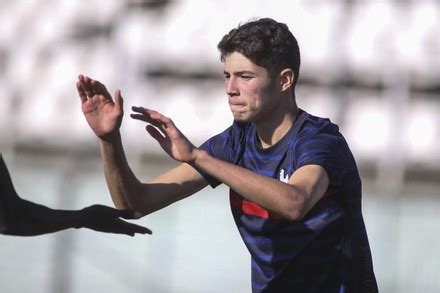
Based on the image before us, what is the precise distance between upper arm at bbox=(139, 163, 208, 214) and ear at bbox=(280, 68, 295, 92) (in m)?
0.55

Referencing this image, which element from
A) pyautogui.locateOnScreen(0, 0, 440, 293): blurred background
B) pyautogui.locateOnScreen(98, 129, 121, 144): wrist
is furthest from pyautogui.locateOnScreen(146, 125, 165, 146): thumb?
pyautogui.locateOnScreen(0, 0, 440, 293): blurred background

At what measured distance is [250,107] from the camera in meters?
4.36

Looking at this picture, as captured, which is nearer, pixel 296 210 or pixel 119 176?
pixel 296 210

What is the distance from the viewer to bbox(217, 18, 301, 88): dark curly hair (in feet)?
14.5

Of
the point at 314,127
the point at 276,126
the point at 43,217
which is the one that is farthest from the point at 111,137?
the point at 314,127

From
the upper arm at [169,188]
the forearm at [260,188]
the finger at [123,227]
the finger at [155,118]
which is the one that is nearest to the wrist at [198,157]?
the forearm at [260,188]

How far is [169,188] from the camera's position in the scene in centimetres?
476

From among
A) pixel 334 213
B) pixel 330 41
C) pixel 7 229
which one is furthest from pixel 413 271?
pixel 7 229

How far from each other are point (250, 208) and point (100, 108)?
26.1 inches

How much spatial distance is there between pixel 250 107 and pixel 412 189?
491cm

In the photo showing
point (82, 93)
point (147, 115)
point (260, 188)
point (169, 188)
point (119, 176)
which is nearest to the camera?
point (260, 188)

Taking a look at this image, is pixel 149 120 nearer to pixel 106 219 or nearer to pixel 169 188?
pixel 106 219

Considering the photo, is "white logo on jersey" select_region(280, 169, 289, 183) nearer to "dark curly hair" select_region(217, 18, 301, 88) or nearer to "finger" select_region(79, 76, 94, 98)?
"dark curly hair" select_region(217, 18, 301, 88)

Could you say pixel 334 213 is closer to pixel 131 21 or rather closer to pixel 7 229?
pixel 7 229
